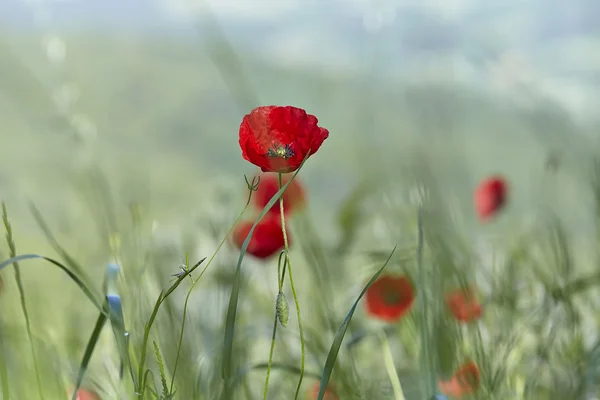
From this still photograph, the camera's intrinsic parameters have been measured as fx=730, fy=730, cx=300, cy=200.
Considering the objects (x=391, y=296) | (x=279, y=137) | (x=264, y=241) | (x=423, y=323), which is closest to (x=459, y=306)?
(x=391, y=296)

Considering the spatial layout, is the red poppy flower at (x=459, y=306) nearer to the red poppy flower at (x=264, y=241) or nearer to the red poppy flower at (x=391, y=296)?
the red poppy flower at (x=391, y=296)

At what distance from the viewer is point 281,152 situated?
17.4 inches

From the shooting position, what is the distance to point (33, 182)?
2.21 meters

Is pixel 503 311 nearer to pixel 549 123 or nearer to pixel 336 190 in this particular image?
pixel 549 123

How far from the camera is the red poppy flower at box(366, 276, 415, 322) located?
857 mm

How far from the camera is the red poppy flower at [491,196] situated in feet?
3.89

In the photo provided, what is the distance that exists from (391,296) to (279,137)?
467 millimetres

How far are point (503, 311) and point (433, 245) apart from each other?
0.26 meters

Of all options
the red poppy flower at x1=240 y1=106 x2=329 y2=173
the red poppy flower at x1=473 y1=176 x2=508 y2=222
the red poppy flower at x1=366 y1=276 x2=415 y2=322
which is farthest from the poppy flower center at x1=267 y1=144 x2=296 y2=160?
the red poppy flower at x1=473 y1=176 x2=508 y2=222

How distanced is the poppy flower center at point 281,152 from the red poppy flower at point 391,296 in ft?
1.42

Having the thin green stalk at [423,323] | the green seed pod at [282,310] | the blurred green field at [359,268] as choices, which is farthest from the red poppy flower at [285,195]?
the green seed pod at [282,310]

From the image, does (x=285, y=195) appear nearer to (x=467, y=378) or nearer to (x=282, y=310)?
(x=467, y=378)

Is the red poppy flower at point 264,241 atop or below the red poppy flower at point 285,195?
below

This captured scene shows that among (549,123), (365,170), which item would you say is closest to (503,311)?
(365,170)
